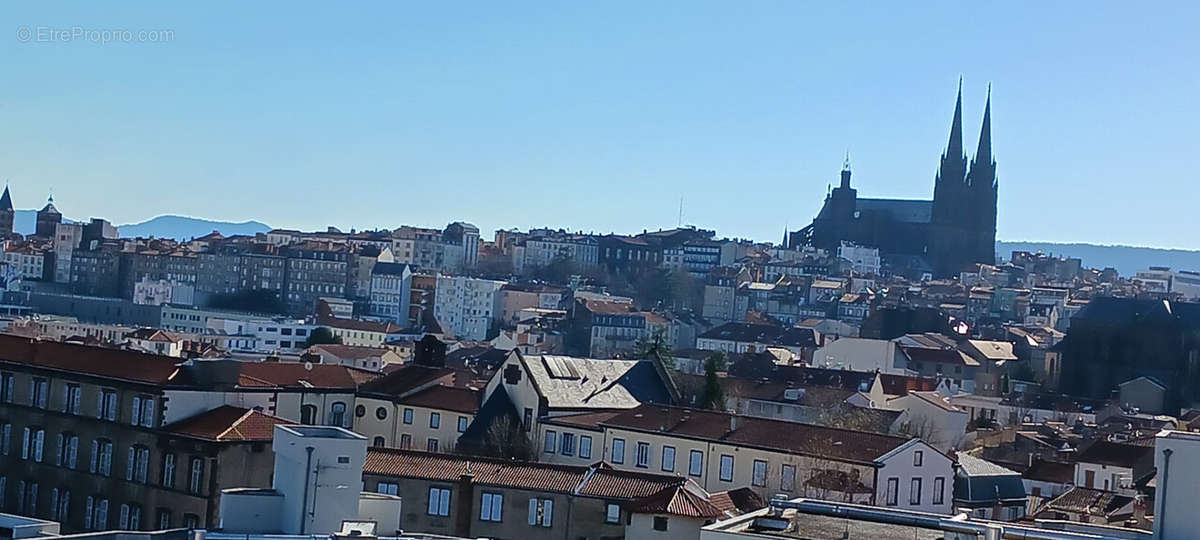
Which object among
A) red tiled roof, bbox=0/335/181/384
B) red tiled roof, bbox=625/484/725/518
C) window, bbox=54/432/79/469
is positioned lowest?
window, bbox=54/432/79/469

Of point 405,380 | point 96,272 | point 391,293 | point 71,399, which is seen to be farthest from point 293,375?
point 96,272

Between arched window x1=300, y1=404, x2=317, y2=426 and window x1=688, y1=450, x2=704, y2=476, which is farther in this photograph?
arched window x1=300, y1=404, x2=317, y2=426

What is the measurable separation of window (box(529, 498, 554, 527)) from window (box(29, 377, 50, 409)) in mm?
11917

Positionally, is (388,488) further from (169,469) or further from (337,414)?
(337,414)

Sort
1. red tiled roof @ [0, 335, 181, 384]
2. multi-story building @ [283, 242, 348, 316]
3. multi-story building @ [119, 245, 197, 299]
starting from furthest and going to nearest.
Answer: multi-story building @ [119, 245, 197, 299], multi-story building @ [283, 242, 348, 316], red tiled roof @ [0, 335, 181, 384]

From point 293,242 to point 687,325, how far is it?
43.8 meters

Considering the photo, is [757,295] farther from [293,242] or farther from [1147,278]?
[1147,278]

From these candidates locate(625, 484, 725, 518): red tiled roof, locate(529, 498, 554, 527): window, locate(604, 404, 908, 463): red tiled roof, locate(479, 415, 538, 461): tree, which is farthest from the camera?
locate(479, 415, 538, 461): tree

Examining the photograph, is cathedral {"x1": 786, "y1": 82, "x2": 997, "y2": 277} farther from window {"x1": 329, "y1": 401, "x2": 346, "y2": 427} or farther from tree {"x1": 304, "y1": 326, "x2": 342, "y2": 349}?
window {"x1": 329, "y1": 401, "x2": 346, "y2": 427}

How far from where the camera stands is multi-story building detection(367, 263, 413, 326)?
14012 cm

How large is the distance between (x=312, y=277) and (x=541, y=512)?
4508 inches

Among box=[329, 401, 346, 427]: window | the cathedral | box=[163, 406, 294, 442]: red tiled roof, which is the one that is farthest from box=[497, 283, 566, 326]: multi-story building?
box=[163, 406, 294, 442]: red tiled roof

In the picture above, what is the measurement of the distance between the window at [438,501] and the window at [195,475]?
456 centimetres

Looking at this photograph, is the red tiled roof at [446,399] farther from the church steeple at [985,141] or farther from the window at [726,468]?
the church steeple at [985,141]
